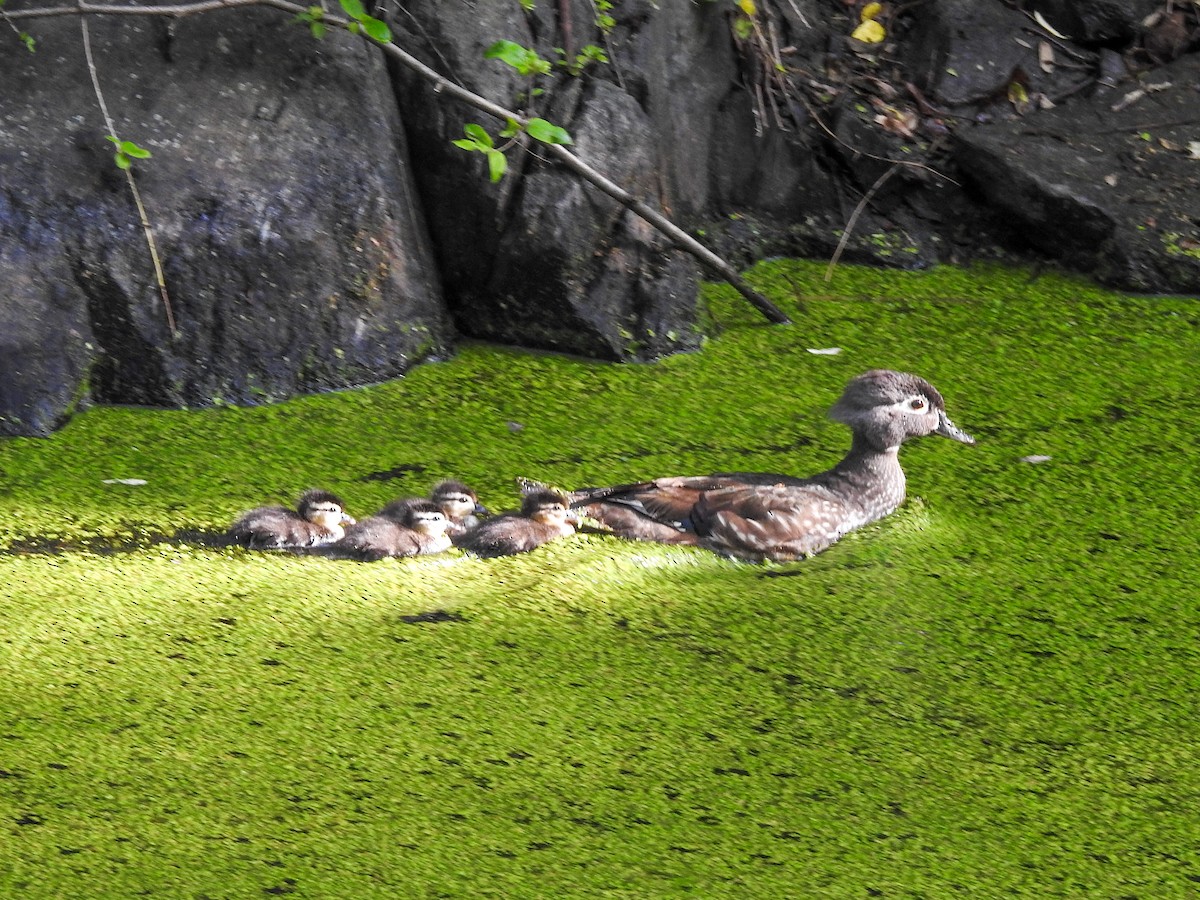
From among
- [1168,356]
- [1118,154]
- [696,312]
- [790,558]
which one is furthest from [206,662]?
[1118,154]

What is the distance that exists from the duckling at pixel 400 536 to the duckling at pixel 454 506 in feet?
0.05

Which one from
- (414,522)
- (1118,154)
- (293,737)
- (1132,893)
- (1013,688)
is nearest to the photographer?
(1132,893)

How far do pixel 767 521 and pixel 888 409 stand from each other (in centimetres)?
32

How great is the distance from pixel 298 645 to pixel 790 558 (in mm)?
852

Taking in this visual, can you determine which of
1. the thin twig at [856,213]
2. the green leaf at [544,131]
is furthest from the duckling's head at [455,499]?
the thin twig at [856,213]

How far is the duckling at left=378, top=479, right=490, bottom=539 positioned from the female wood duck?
188mm

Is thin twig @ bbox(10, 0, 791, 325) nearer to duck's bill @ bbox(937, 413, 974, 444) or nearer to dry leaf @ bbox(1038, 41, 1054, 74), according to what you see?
duck's bill @ bbox(937, 413, 974, 444)

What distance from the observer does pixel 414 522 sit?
256 centimetres

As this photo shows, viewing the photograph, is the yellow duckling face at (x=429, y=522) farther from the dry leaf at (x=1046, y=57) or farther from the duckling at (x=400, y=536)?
the dry leaf at (x=1046, y=57)

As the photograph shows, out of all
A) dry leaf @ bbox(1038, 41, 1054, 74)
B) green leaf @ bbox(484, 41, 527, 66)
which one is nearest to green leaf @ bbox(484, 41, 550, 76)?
green leaf @ bbox(484, 41, 527, 66)

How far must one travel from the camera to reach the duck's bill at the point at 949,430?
2.76 meters

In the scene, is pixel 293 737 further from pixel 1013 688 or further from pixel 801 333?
pixel 801 333

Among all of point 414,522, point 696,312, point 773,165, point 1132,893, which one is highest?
point 773,165

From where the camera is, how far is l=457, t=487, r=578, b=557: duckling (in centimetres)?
257
